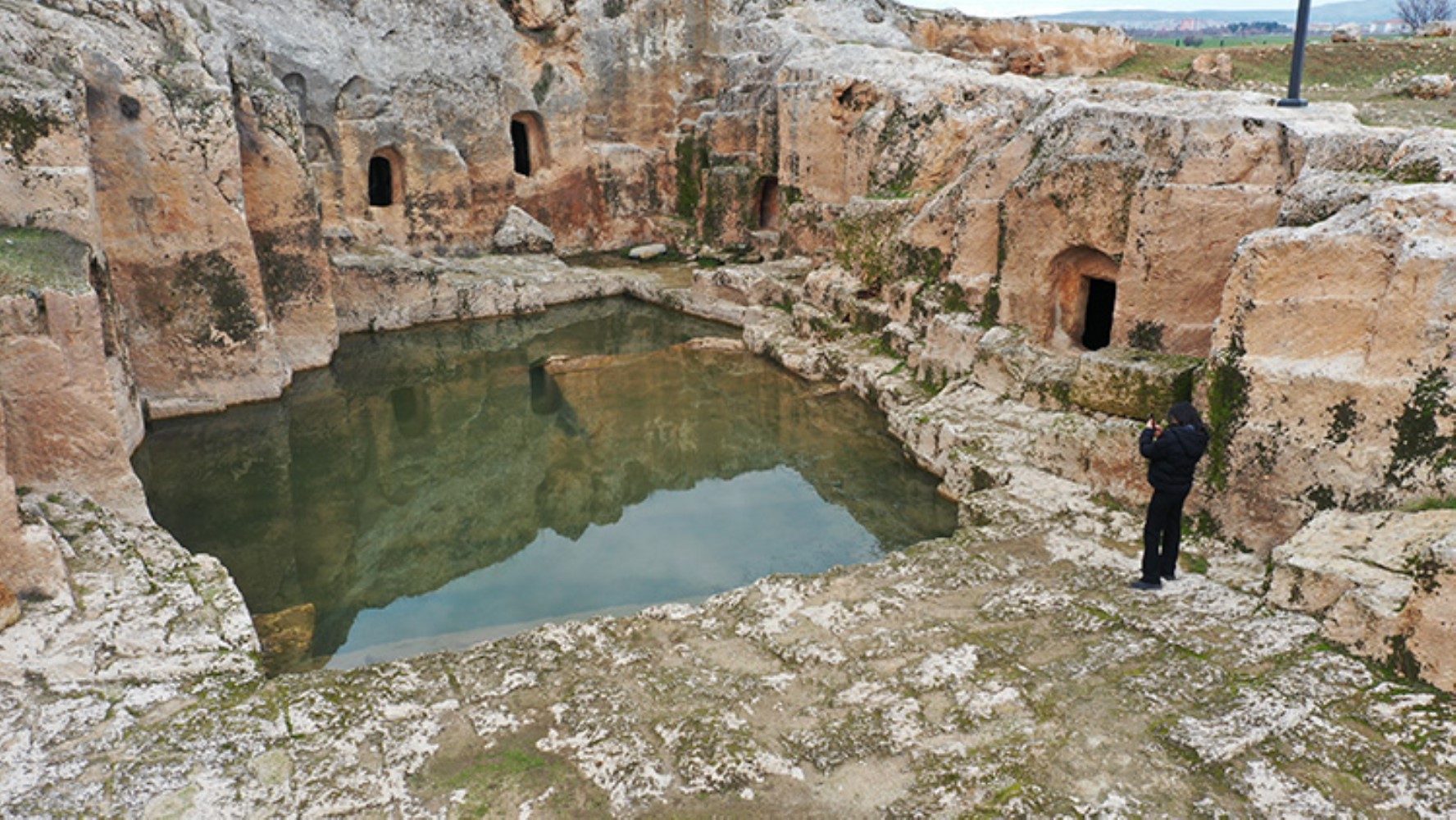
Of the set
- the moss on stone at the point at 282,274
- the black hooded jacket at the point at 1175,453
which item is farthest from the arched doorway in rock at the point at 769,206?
the black hooded jacket at the point at 1175,453

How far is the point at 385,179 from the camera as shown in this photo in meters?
18.5

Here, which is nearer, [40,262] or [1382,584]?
[1382,584]

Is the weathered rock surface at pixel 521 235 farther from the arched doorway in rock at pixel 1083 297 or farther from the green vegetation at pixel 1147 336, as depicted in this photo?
the green vegetation at pixel 1147 336

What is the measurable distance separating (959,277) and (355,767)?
28.1 feet

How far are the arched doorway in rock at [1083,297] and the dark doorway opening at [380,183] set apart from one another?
506 inches

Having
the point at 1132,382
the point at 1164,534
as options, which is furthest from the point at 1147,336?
the point at 1164,534

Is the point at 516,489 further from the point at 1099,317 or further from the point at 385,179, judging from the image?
the point at 385,179

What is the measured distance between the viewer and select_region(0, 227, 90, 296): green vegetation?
729 cm

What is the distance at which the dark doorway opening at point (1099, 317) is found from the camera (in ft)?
36.1

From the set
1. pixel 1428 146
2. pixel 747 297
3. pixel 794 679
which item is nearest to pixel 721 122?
pixel 747 297

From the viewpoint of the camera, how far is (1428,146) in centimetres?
664

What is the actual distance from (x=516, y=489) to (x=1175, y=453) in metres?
6.47

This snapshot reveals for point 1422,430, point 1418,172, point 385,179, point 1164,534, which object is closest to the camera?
point 1422,430

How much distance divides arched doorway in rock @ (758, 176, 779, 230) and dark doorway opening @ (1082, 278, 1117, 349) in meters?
9.35
